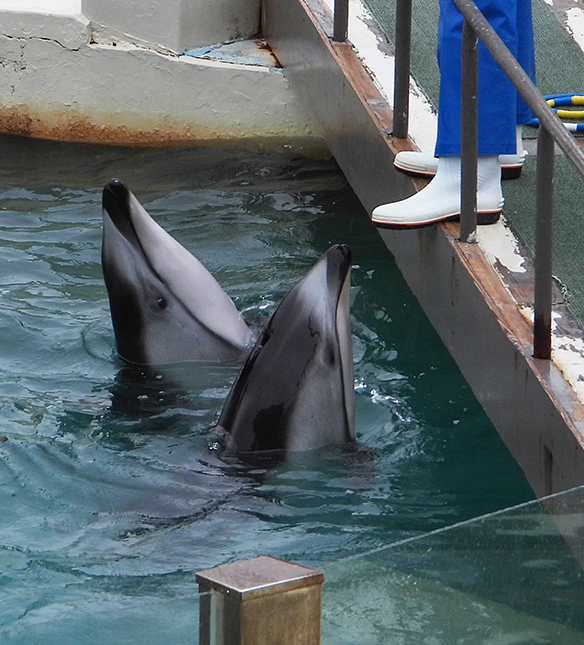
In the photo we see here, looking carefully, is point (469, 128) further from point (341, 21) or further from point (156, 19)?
point (156, 19)

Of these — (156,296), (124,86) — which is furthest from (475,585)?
(124,86)

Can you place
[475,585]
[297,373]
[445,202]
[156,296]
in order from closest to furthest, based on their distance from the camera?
[475,585] < [297,373] < [445,202] < [156,296]

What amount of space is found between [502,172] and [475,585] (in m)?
2.73

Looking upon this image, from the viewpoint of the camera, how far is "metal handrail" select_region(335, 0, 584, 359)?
3.24 meters

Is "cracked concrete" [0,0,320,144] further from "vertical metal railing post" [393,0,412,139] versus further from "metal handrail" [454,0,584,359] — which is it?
"metal handrail" [454,0,584,359]

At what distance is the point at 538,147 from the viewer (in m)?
3.31

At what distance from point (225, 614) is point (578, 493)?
33.8 inches

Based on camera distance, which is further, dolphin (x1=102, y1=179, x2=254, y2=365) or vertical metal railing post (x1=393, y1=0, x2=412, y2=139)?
vertical metal railing post (x1=393, y1=0, x2=412, y2=139)

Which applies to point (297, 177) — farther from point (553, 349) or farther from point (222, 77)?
point (553, 349)

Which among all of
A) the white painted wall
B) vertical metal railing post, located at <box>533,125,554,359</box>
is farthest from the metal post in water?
the white painted wall

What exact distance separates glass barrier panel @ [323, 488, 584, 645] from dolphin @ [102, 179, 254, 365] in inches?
93.8

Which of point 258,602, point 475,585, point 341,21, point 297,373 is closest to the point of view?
point 258,602

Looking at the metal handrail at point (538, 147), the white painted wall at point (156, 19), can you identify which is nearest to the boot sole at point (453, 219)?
the metal handrail at point (538, 147)

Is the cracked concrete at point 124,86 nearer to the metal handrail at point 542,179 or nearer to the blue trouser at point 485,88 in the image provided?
the blue trouser at point 485,88
